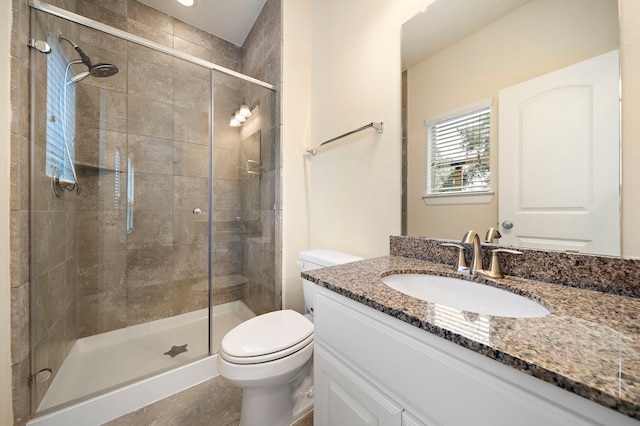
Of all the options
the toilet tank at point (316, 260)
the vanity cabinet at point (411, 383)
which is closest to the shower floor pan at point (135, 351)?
the toilet tank at point (316, 260)

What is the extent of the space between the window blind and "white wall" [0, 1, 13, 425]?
5.83 ft

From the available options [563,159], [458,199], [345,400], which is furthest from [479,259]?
[345,400]

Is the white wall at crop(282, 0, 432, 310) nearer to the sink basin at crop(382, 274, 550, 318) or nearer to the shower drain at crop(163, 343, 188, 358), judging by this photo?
the sink basin at crop(382, 274, 550, 318)

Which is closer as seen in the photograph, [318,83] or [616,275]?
[616,275]

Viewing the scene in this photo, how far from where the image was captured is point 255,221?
194cm

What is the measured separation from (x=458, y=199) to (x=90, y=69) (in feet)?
7.50

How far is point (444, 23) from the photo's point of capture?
96 cm

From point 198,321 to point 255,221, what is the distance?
0.91m

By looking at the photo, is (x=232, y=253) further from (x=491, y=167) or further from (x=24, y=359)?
(x=491, y=167)

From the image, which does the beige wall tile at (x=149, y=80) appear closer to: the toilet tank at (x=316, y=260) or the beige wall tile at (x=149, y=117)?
the beige wall tile at (x=149, y=117)

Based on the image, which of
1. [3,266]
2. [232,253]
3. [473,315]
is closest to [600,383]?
[473,315]

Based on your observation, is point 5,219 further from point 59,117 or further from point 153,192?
point 153,192

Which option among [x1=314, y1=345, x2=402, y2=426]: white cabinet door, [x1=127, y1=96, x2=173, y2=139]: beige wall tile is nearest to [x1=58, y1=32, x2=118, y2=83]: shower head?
[x1=127, y1=96, x2=173, y2=139]: beige wall tile

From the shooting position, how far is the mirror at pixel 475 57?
67 centimetres
